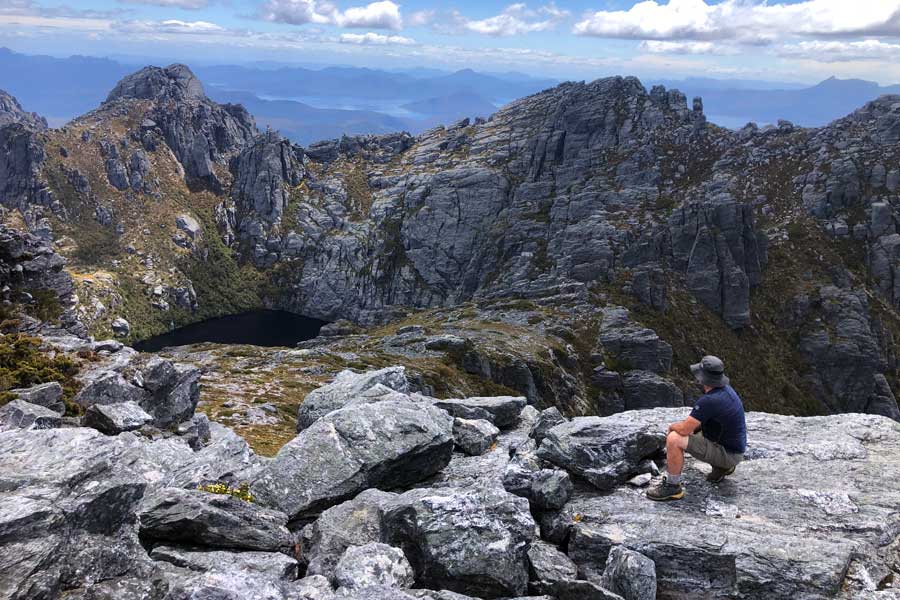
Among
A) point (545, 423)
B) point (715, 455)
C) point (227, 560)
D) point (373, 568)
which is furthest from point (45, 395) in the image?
point (715, 455)

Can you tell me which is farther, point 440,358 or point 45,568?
point 440,358

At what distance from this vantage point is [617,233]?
169m

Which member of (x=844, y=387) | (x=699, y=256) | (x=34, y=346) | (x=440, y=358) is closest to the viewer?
(x=34, y=346)

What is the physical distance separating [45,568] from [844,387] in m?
164

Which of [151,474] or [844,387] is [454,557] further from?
[844,387]

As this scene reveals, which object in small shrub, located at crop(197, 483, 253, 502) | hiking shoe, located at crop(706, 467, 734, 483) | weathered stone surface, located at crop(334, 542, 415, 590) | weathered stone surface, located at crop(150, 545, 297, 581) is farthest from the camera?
hiking shoe, located at crop(706, 467, 734, 483)

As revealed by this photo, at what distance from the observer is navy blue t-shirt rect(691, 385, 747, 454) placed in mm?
15820

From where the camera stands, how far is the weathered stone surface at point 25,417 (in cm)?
1909

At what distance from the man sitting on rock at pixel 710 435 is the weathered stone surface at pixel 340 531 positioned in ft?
26.1

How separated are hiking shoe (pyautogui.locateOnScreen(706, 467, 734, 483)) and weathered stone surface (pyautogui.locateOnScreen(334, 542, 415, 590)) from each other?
31.4 feet

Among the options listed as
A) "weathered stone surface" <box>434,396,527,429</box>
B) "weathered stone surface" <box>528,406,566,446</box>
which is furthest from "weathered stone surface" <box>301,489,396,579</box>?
"weathered stone surface" <box>434,396,527,429</box>

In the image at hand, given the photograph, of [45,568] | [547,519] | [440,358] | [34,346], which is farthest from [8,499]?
[440,358]

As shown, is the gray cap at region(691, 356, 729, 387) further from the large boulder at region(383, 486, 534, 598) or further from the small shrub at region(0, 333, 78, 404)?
the small shrub at region(0, 333, 78, 404)

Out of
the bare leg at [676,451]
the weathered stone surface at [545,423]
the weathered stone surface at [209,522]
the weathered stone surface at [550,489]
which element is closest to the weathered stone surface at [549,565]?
the weathered stone surface at [550,489]
